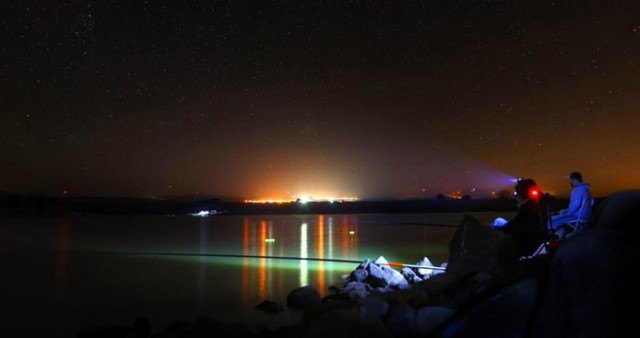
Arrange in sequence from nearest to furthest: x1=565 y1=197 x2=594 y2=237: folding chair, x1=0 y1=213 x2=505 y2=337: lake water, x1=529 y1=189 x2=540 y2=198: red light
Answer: x1=565 y1=197 x2=594 y2=237: folding chair < x1=529 y1=189 x2=540 y2=198: red light < x1=0 y1=213 x2=505 y2=337: lake water

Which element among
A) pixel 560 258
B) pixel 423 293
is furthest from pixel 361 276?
pixel 560 258

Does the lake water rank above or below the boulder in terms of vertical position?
below

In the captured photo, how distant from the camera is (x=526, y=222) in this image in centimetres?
1109

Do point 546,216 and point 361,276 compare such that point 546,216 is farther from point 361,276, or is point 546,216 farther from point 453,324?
point 361,276

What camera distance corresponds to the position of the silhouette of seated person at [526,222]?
10758mm

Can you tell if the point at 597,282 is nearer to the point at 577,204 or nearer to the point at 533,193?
the point at 577,204

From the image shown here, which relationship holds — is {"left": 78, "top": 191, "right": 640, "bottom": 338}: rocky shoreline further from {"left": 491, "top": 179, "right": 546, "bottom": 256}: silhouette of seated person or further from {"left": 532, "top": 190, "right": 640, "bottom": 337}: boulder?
{"left": 491, "top": 179, "right": 546, "bottom": 256}: silhouette of seated person

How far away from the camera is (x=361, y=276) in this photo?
16234 mm

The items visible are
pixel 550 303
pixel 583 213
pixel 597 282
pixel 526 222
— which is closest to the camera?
pixel 597 282

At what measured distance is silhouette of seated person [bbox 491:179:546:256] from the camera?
10758mm

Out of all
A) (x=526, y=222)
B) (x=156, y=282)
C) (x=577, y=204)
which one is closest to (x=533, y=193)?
(x=526, y=222)

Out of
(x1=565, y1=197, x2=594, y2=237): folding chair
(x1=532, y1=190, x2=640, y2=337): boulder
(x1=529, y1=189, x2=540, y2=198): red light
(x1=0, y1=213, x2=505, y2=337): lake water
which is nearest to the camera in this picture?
(x1=532, y1=190, x2=640, y2=337): boulder

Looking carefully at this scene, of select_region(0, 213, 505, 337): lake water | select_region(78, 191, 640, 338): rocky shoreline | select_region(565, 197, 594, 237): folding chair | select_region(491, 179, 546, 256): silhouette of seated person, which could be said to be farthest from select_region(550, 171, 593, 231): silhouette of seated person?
select_region(0, 213, 505, 337): lake water

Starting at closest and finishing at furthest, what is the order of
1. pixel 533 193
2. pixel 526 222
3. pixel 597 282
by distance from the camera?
pixel 597 282
pixel 533 193
pixel 526 222
